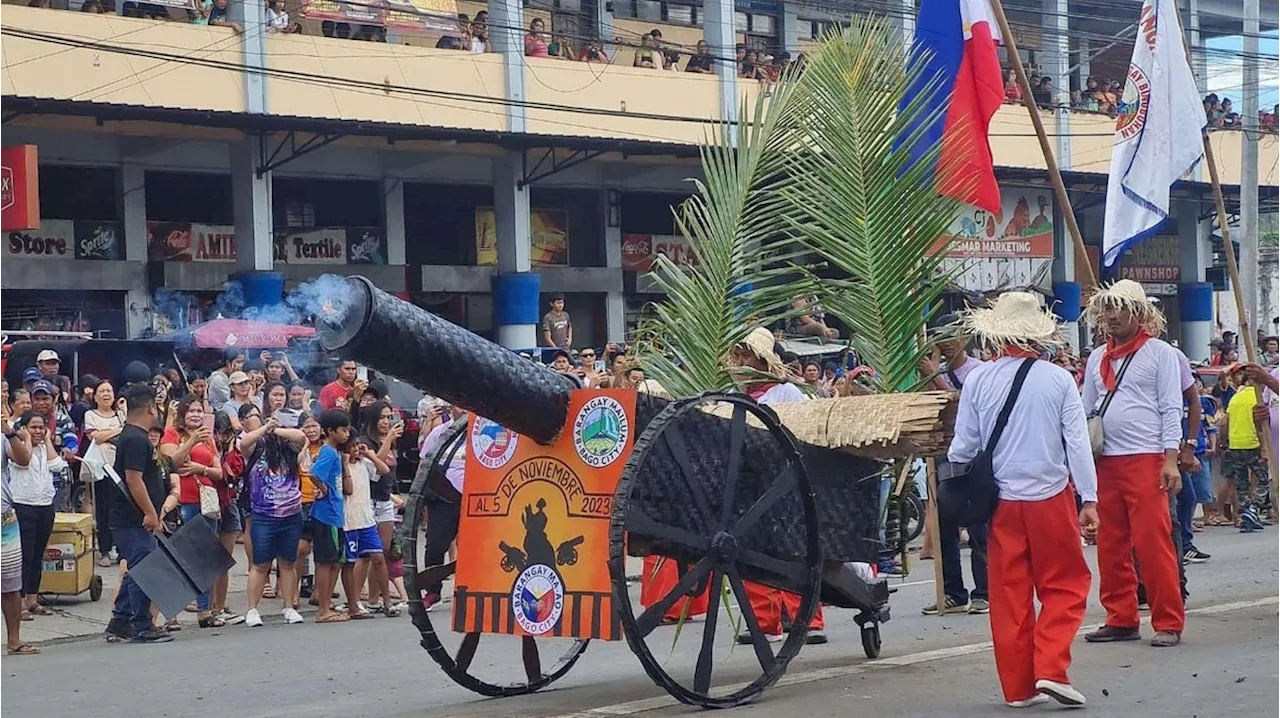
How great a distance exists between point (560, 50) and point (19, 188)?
9922mm

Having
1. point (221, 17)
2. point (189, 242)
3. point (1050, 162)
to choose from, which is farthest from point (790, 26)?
point (1050, 162)

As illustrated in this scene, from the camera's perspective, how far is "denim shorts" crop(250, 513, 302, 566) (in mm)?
12297

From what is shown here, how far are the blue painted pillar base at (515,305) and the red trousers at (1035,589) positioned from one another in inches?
822

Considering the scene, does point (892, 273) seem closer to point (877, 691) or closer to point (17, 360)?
point (877, 691)

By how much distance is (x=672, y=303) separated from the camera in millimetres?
9234

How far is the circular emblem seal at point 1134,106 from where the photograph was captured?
1092cm

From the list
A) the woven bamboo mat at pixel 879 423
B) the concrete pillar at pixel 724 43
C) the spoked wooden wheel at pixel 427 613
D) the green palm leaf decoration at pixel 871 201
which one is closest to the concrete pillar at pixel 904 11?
the concrete pillar at pixel 724 43

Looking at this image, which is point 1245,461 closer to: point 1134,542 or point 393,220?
point 1134,542

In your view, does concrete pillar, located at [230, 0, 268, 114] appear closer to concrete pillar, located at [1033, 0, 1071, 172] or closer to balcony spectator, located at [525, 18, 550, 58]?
balcony spectator, located at [525, 18, 550, 58]

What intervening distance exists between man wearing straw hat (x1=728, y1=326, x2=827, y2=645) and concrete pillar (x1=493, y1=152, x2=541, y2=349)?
18.7m

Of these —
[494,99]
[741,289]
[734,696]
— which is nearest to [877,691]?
[734,696]

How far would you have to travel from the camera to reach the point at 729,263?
910 cm

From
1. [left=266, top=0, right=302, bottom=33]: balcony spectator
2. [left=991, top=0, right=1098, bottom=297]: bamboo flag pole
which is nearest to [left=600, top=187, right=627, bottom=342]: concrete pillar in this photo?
[left=266, top=0, right=302, bottom=33]: balcony spectator

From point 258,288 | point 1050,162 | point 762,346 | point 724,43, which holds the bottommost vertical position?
point 762,346
